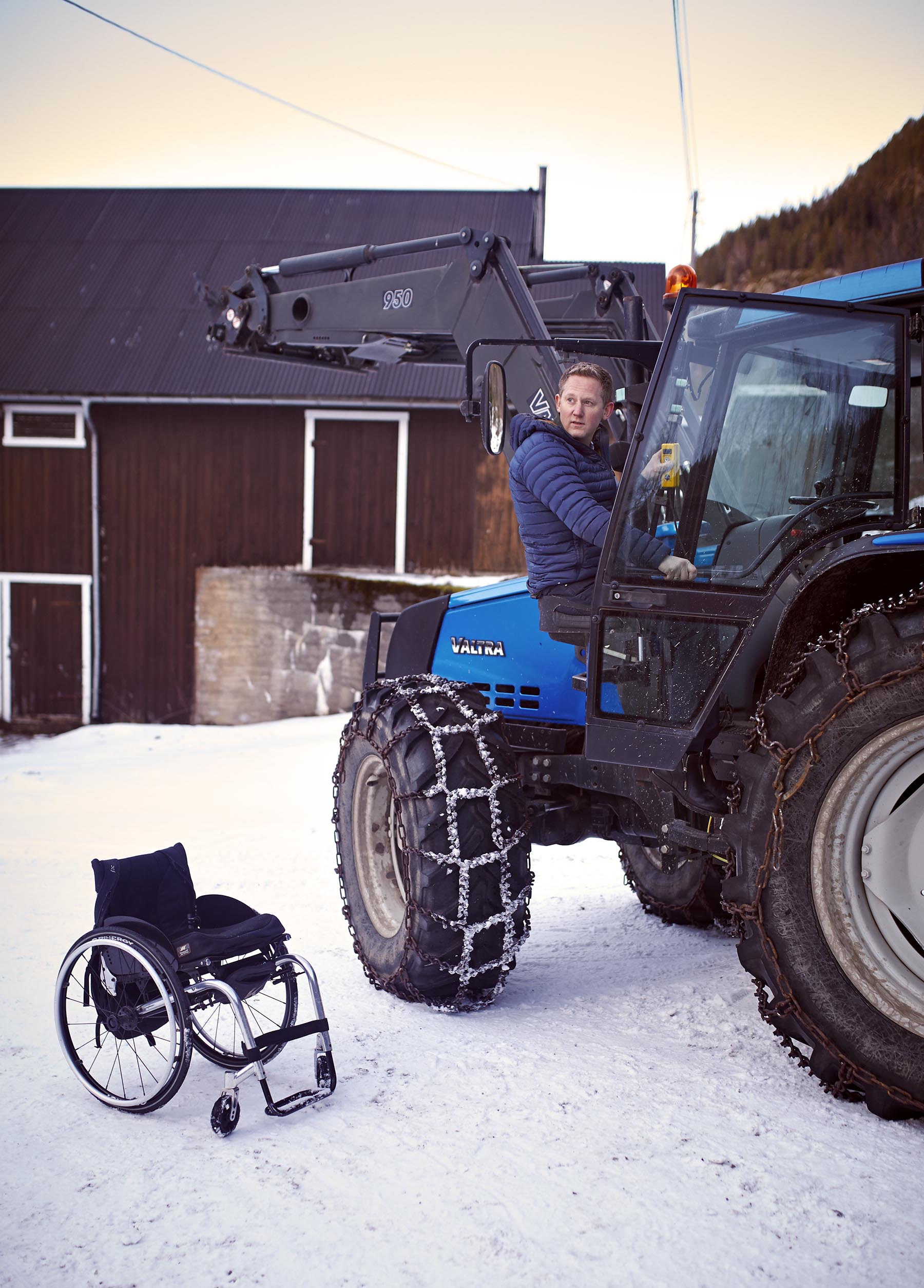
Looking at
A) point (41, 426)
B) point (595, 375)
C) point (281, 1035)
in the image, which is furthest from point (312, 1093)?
point (41, 426)

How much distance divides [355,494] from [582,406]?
11651 millimetres

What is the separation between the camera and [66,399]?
15.1 meters

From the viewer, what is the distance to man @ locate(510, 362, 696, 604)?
329cm

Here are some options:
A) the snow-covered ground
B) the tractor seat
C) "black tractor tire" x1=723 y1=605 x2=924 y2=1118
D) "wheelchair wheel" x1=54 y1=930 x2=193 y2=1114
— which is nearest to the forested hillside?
the tractor seat

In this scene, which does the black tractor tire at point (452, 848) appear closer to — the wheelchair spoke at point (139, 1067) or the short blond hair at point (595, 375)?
the wheelchair spoke at point (139, 1067)

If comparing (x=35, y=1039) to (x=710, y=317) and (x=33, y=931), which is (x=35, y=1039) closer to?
(x=33, y=931)

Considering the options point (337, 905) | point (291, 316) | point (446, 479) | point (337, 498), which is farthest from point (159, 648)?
point (337, 905)

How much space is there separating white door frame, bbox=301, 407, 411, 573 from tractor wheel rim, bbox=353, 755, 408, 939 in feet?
35.1

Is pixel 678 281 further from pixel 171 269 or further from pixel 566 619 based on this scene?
pixel 171 269

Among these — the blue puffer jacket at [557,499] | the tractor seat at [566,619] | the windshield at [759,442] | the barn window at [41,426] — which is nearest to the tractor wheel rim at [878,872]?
the windshield at [759,442]

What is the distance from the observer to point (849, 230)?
1544cm

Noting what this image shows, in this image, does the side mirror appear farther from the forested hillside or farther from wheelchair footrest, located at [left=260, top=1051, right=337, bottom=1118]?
the forested hillside

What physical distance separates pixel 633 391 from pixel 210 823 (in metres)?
4.82

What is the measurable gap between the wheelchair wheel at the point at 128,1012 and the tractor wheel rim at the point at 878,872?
5.57 ft
